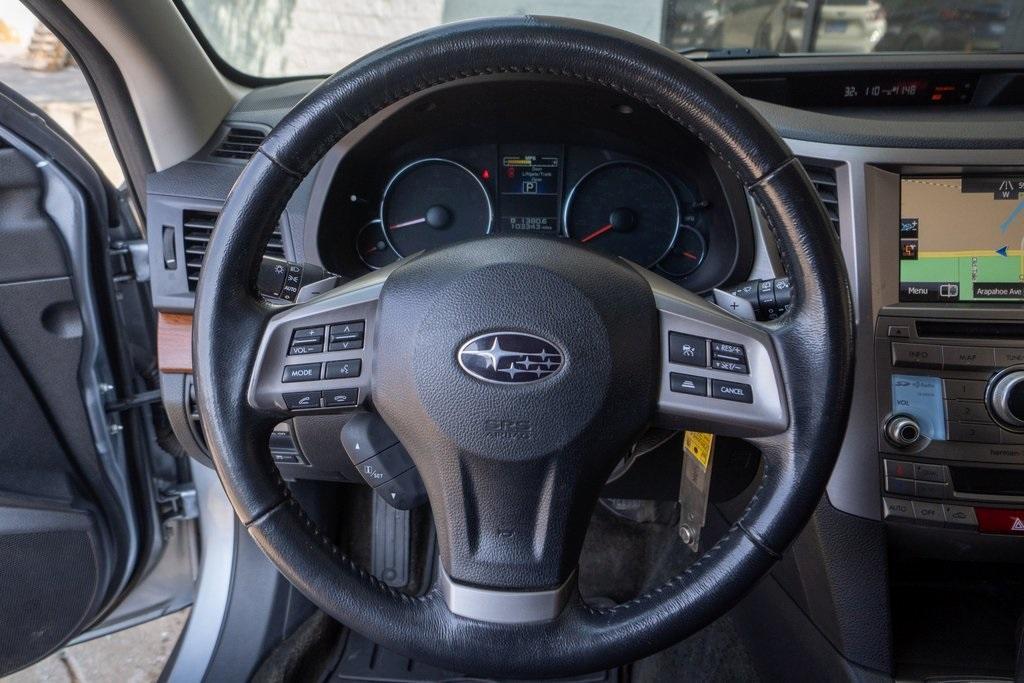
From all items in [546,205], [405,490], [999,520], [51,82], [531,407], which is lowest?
[999,520]

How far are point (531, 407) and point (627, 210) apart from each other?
2.20ft

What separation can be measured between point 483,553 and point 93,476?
1.12 meters

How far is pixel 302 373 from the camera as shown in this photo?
3.12 feet

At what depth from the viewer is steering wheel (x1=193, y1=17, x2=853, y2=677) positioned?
0.89 meters

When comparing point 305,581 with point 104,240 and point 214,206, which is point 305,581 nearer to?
point 214,206

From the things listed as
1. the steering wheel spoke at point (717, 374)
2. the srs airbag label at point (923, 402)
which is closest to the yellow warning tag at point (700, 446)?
the steering wheel spoke at point (717, 374)

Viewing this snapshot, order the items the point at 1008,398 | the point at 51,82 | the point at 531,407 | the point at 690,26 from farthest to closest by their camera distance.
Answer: the point at 51,82 < the point at 690,26 < the point at 1008,398 < the point at 531,407

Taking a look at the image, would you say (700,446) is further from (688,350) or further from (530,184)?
(530,184)

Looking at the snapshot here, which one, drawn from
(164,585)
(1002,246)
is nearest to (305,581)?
(1002,246)

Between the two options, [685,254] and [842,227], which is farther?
[685,254]

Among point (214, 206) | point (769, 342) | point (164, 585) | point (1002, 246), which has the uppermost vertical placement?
point (214, 206)

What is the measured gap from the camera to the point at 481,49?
0.83 metres

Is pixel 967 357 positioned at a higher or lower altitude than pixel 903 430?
higher

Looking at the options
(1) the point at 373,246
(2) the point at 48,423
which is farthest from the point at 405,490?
(2) the point at 48,423
